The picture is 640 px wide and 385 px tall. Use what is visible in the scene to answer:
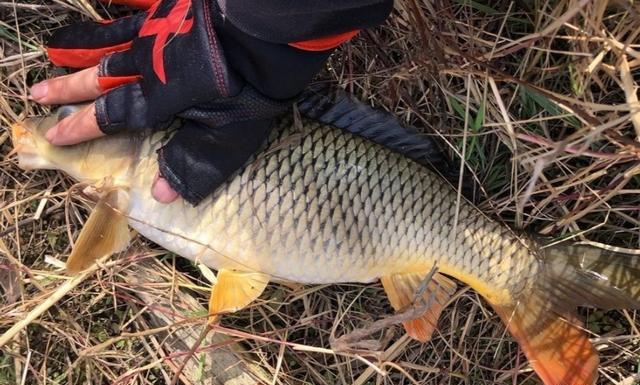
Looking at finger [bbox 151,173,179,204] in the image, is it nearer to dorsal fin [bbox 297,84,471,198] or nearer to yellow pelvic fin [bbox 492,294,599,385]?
dorsal fin [bbox 297,84,471,198]

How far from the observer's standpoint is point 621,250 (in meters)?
1.79

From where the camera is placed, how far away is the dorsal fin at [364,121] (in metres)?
1.76

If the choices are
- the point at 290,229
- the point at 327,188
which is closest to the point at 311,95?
the point at 327,188

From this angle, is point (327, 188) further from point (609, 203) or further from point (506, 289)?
point (609, 203)

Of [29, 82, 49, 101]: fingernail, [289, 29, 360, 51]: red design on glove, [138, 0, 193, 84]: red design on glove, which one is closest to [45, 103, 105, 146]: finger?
[29, 82, 49, 101]: fingernail

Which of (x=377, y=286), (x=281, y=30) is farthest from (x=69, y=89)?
(x=377, y=286)

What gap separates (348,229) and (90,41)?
92 centimetres

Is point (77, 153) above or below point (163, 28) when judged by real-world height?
below

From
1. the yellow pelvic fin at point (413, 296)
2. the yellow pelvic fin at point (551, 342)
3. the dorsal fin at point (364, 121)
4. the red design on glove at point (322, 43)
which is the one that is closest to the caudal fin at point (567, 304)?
the yellow pelvic fin at point (551, 342)

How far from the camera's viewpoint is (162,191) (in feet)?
5.57

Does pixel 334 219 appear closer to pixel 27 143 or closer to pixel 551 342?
pixel 551 342

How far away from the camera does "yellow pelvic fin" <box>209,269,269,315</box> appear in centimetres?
181

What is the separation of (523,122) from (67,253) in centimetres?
145

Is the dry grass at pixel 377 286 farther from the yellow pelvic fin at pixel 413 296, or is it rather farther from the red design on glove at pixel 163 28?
the red design on glove at pixel 163 28
